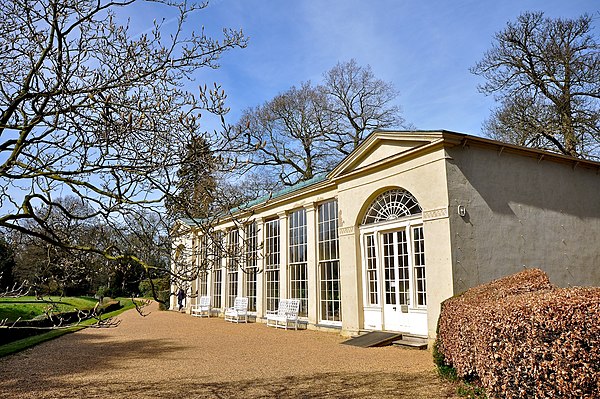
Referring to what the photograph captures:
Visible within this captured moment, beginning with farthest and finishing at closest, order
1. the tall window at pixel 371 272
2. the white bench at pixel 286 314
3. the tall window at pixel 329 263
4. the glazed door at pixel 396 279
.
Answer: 1. the white bench at pixel 286 314
2. the tall window at pixel 329 263
3. the tall window at pixel 371 272
4. the glazed door at pixel 396 279

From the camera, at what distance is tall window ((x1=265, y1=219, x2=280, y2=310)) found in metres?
17.6

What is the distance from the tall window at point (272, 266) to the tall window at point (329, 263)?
302cm

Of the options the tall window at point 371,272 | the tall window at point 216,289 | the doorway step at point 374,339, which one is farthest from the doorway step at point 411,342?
the tall window at point 216,289

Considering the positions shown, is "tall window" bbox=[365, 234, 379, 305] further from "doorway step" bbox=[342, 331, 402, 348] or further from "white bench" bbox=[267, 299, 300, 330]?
"white bench" bbox=[267, 299, 300, 330]

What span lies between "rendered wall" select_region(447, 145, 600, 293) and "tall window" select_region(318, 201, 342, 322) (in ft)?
15.7

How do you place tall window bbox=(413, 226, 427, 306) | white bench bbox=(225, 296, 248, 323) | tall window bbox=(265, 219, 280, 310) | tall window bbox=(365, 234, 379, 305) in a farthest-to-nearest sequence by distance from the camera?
white bench bbox=(225, 296, 248, 323), tall window bbox=(265, 219, 280, 310), tall window bbox=(365, 234, 379, 305), tall window bbox=(413, 226, 427, 306)

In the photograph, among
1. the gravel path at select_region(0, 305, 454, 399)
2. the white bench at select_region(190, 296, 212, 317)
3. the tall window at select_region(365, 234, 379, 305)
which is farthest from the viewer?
the white bench at select_region(190, 296, 212, 317)

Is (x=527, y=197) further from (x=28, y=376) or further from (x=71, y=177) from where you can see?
(x=28, y=376)

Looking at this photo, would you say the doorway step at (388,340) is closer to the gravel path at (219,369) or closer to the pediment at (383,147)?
the gravel path at (219,369)

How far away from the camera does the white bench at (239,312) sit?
18422 millimetres

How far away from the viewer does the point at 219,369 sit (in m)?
8.43

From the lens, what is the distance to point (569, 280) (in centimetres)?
1142

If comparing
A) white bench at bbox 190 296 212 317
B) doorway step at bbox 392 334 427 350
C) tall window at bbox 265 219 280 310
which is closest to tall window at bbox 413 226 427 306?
doorway step at bbox 392 334 427 350

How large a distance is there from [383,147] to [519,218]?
3755 millimetres
